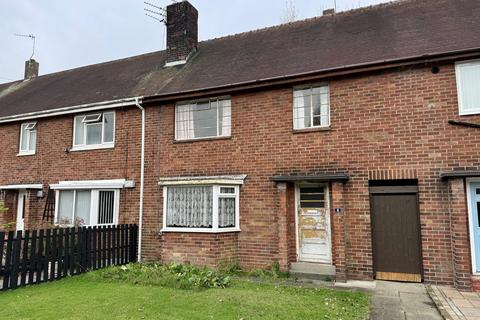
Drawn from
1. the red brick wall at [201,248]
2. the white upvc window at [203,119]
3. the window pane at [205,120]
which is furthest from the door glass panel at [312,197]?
the window pane at [205,120]

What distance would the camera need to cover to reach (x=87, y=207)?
1213cm

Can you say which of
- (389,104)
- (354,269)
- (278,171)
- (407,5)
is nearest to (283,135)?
(278,171)

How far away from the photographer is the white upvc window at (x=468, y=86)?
26.6 feet

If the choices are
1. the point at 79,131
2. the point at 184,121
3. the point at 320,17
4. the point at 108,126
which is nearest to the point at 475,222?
the point at 184,121

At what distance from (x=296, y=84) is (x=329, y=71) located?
3.21 feet

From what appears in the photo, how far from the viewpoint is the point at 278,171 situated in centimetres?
967

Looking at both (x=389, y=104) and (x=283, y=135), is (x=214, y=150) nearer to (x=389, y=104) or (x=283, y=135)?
(x=283, y=135)

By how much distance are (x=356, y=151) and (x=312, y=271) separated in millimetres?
3161

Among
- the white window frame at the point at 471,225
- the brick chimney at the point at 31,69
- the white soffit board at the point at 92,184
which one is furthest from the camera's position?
the brick chimney at the point at 31,69

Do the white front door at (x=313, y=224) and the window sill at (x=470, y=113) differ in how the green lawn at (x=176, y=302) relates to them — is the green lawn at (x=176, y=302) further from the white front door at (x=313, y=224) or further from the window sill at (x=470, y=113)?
the window sill at (x=470, y=113)

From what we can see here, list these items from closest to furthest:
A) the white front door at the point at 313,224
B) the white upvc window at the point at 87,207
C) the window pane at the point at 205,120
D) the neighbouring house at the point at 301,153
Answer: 1. the neighbouring house at the point at 301,153
2. the white front door at the point at 313,224
3. the window pane at the point at 205,120
4. the white upvc window at the point at 87,207

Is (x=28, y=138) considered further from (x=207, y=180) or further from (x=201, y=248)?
(x=201, y=248)

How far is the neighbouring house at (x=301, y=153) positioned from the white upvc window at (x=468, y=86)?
1.1 inches

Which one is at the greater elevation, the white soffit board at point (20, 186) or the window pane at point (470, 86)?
the window pane at point (470, 86)
